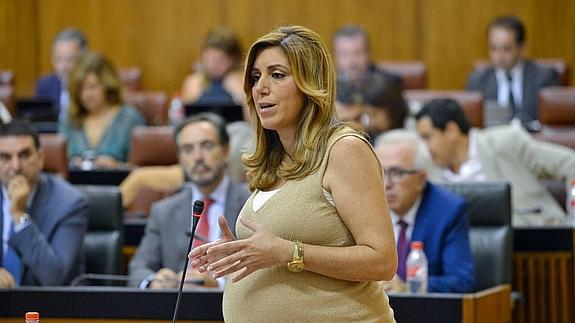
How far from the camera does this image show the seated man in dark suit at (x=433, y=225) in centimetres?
427

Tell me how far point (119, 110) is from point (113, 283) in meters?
2.76

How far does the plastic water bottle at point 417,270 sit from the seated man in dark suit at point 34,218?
135 cm

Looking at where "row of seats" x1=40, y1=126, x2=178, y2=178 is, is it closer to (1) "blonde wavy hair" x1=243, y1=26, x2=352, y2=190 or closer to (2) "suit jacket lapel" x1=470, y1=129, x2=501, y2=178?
(2) "suit jacket lapel" x1=470, y1=129, x2=501, y2=178

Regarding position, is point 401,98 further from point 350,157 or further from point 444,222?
point 350,157

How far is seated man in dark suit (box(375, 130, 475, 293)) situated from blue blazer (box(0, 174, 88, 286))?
1.26 m

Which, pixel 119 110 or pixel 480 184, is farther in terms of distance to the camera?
pixel 119 110

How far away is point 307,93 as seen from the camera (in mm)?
2385

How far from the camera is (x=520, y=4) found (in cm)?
902

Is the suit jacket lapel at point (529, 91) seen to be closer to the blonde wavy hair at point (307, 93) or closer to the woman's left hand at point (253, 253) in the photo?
the blonde wavy hair at point (307, 93)

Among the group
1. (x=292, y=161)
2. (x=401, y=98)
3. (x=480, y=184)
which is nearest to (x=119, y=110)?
(x=401, y=98)

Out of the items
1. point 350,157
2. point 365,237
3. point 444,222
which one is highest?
point 350,157

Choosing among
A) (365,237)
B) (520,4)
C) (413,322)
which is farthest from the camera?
(520,4)

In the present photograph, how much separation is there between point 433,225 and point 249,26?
535 centimetres

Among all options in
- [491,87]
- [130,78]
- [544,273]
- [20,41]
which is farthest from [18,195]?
[20,41]
